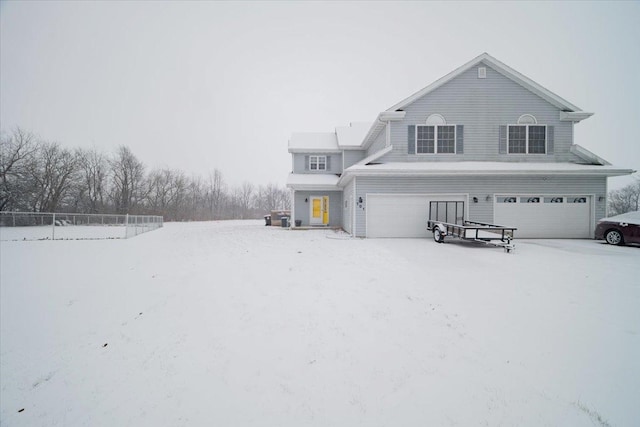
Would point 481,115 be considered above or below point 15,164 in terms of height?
above

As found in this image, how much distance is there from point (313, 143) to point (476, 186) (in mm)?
11902

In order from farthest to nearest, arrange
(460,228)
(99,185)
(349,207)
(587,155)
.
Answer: (99,185), (349,207), (587,155), (460,228)

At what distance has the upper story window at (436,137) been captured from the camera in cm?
1295

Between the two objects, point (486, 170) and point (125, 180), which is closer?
point (486, 170)

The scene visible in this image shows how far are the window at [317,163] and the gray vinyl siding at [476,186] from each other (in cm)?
792

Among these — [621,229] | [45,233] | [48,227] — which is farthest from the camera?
[48,227]

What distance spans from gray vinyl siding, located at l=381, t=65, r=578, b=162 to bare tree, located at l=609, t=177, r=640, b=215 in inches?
1373

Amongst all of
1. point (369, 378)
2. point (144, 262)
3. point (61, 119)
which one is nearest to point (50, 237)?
point (144, 262)

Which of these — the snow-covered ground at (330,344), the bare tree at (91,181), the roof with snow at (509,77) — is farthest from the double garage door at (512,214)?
the bare tree at (91,181)

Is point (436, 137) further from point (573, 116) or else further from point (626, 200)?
point (626, 200)

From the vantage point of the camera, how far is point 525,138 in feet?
42.8

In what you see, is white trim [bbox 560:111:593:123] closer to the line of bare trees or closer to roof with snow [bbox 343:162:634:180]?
roof with snow [bbox 343:162:634:180]

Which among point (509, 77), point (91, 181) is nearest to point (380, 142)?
point (509, 77)

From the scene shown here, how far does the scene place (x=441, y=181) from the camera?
39.3ft
